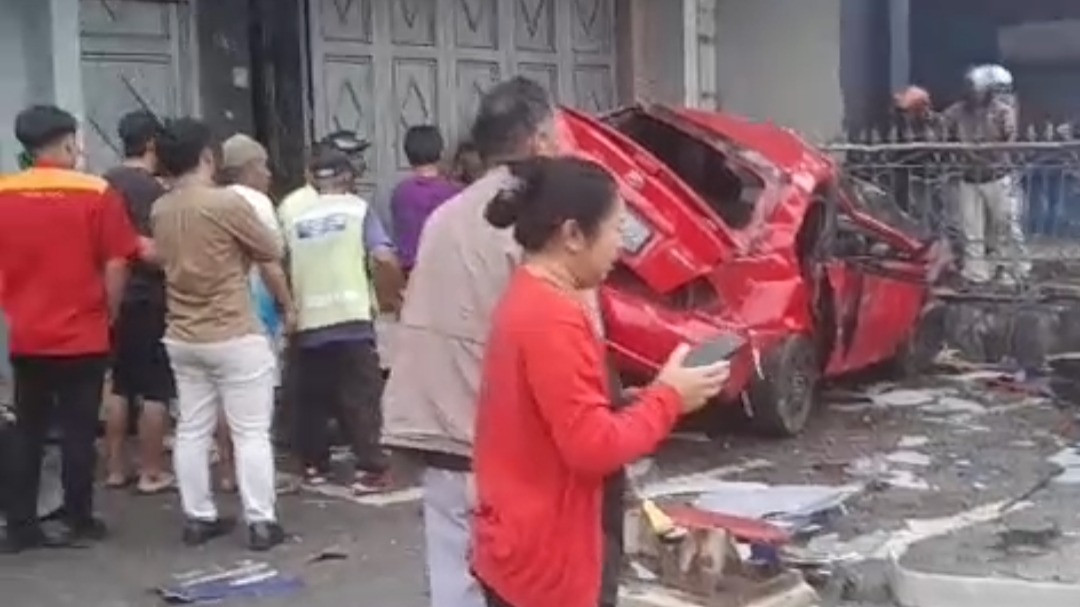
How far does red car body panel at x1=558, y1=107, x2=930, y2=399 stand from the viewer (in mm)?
9344

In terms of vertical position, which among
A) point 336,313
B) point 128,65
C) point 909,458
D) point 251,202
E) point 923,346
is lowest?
point 909,458

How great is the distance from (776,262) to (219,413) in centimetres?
285

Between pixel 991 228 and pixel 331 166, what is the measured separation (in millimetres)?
5652

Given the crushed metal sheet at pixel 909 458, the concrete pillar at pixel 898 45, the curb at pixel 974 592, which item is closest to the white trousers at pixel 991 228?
the crushed metal sheet at pixel 909 458

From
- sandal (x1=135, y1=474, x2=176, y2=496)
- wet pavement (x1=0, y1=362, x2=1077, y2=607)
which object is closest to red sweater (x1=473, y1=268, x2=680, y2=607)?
wet pavement (x1=0, y1=362, x2=1077, y2=607)

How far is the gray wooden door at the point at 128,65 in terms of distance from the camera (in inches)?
464

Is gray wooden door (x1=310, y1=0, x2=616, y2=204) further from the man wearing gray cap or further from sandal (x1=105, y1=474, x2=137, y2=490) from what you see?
sandal (x1=105, y1=474, x2=137, y2=490)

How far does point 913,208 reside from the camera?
13.1 metres

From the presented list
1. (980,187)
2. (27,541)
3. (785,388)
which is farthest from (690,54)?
(27,541)

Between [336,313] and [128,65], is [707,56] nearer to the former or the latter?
[128,65]

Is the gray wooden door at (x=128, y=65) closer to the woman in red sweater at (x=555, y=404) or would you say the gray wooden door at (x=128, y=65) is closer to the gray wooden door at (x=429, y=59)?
the gray wooden door at (x=429, y=59)

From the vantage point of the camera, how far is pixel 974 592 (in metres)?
6.77

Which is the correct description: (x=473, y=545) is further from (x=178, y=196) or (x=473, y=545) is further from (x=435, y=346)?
(x=178, y=196)

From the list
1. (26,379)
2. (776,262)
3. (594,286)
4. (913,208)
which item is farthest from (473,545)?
(913,208)
